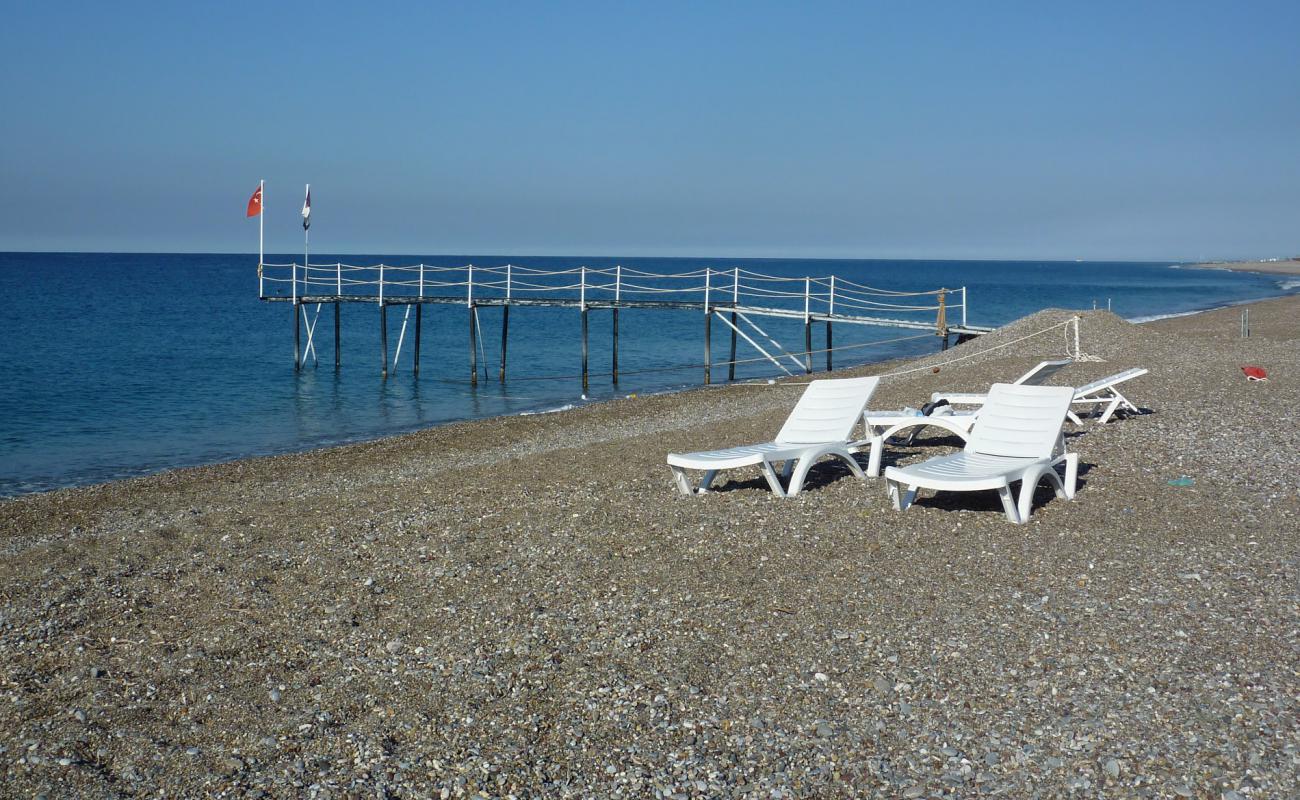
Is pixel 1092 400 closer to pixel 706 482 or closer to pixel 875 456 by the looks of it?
pixel 875 456

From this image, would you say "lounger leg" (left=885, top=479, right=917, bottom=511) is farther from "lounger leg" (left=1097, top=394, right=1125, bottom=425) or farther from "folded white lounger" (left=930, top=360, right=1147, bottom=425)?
"lounger leg" (left=1097, top=394, right=1125, bottom=425)

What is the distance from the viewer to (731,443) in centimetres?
1087

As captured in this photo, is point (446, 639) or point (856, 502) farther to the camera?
point (856, 502)

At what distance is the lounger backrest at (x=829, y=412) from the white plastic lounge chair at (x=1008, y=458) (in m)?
0.29

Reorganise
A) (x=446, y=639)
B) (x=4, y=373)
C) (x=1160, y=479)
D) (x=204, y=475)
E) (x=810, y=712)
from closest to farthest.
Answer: (x=810, y=712) < (x=446, y=639) < (x=1160, y=479) < (x=204, y=475) < (x=4, y=373)

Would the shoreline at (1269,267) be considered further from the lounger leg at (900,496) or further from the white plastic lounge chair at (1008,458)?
the lounger leg at (900,496)

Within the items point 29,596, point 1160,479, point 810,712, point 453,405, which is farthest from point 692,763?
point 453,405

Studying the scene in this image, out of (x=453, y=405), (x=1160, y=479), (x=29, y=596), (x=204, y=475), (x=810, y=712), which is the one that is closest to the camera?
(x=810, y=712)

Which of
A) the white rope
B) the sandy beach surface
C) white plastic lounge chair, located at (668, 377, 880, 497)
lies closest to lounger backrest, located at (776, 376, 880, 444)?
white plastic lounge chair, located at (668, 377, 880, 497)

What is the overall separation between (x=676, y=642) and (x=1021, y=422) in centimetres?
380

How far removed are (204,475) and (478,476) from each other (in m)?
4.69

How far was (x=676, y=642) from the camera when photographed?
16.0 ft

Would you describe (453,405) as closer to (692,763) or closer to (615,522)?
(615,522)

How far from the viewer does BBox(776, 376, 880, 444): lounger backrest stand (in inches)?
319
